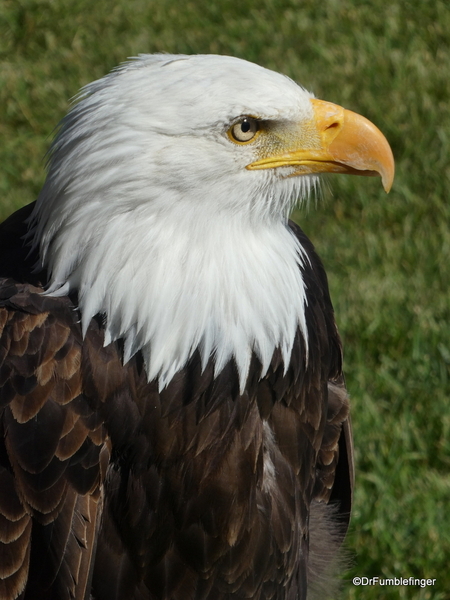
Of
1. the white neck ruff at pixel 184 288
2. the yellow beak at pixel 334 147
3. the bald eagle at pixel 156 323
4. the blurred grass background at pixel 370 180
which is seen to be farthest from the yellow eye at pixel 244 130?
the blurred grass background at pixel 370 180

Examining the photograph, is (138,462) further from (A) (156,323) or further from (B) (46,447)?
(A) (156,323)

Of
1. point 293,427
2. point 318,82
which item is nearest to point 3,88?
point 318,82

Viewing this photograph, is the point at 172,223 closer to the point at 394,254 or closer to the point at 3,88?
the point at 394,254

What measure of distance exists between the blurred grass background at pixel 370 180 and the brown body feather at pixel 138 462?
87cm

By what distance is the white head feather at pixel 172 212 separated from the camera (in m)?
2.70

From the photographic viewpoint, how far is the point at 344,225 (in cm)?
601

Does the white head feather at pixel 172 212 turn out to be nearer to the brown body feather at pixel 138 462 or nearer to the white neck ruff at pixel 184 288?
the white neck ruff at pixel 184 288

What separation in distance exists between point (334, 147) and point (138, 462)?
1147mm

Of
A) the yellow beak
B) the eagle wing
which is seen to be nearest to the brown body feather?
the eagle wing

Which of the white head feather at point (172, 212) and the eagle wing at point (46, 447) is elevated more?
the white head feather at point (172, 212)

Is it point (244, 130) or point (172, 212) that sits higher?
point (244, 130)

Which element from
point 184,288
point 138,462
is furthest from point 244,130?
point 138,462

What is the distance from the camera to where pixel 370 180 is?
6.17 metres

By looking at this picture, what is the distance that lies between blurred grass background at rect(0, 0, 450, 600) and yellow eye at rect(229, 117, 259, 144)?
0.67 m
